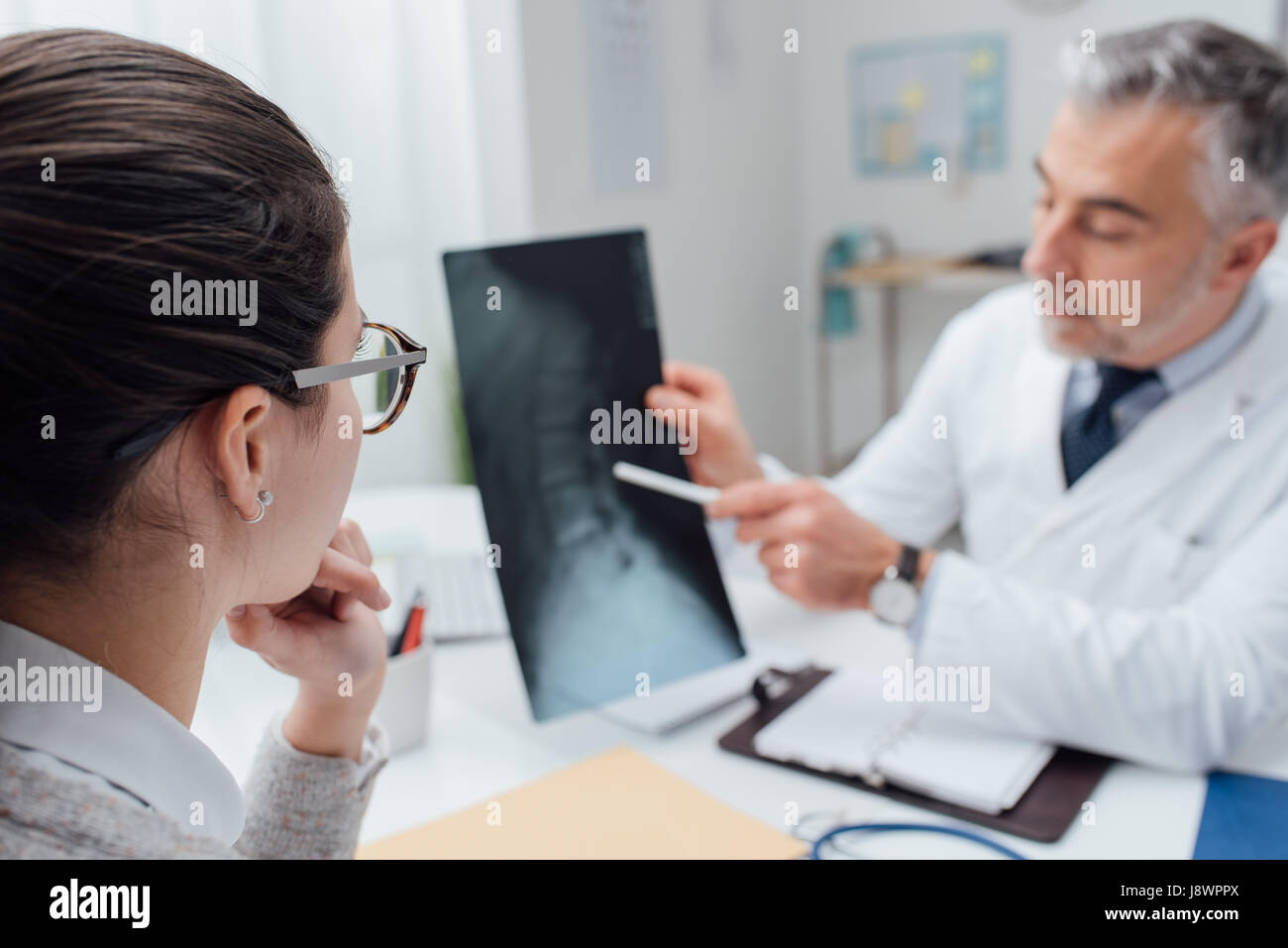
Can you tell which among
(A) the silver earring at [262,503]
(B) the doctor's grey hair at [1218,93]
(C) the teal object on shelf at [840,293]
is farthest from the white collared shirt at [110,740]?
(C) the teal object on shelf at [840,293]

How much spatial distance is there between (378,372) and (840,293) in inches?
126

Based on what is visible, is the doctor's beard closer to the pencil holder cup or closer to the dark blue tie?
the dark blue tie

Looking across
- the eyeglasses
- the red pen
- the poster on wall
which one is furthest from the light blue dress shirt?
the poster on wall

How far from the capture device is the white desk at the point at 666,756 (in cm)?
89

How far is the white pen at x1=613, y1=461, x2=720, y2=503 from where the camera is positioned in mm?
1162

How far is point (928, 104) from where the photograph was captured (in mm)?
3574

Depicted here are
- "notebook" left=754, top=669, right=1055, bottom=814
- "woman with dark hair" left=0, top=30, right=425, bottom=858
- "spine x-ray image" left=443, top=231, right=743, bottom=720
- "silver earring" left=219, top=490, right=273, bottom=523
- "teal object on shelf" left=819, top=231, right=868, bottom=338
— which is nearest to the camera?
"woman with dark hair" left=0, top=30, right=425, bottom=858

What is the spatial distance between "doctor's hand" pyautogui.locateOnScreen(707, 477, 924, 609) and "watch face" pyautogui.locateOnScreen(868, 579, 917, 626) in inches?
0.5

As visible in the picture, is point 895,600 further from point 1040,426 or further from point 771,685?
point 1040,426

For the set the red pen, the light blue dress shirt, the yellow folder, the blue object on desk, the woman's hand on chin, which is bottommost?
the blue object on desk

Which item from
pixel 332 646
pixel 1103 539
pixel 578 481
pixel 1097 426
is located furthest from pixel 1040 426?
pixel 332 646

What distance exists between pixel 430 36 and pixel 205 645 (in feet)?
7.24
